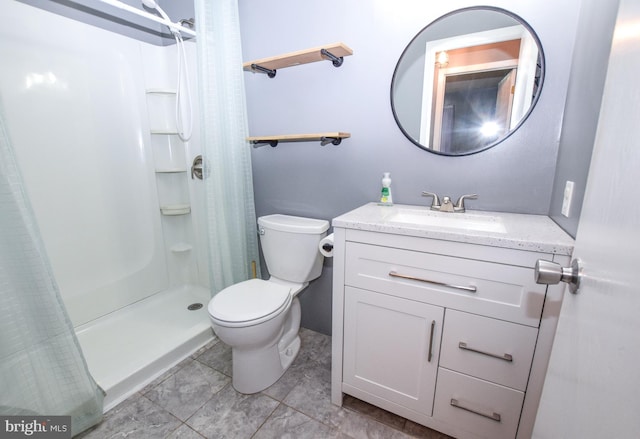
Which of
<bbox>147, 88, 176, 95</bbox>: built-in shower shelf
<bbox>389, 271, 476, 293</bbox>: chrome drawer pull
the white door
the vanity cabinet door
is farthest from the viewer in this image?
<bbox>147, 88, 176, 95</bbox>: built-in shower shelf

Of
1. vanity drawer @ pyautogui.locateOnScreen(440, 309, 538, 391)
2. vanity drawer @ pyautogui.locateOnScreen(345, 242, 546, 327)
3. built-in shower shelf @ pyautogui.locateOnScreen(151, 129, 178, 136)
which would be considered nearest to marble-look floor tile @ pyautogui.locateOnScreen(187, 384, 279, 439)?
vanity drawer @ pyautogui.locateOnScreen(345, 242, 546, 327)

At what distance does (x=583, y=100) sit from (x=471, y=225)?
558 millimetres

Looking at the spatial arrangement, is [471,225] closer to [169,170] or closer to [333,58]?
[333,58]

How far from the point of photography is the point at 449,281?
1.01 m

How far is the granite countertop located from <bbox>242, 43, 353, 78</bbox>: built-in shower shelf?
77cm

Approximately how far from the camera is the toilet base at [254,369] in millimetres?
1412

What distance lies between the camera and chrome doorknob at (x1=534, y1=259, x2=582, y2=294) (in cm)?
52

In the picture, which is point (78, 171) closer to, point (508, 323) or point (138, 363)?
point (138, 363)

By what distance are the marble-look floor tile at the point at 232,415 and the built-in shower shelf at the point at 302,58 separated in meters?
1.71

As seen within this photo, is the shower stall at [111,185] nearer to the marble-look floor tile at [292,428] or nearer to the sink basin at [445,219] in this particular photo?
the marble-look floor tile at [292,428]

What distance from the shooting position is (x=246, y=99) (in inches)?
72.3

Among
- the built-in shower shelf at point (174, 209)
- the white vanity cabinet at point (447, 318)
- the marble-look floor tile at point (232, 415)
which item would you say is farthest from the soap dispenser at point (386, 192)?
the built-in shower shelf at point (174, 209)

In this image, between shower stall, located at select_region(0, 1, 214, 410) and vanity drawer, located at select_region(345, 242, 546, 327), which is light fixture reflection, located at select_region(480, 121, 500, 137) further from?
shower stall, located at select_region(0, 1, 214, 410)

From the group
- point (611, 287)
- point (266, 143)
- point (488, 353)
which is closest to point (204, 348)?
point (266, 143)
